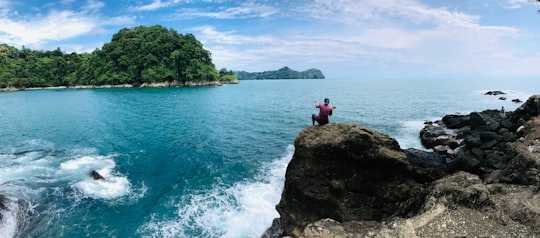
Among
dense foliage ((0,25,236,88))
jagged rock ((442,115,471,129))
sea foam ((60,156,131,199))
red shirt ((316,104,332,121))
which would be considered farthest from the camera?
dense foliage ((0,25,236,88))

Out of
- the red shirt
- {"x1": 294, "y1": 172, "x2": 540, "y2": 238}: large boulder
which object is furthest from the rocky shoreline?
the red shirt

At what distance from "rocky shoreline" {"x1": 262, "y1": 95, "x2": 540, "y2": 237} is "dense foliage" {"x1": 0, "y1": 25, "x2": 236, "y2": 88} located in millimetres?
131422

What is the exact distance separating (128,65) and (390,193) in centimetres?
14738

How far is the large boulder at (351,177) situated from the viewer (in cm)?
1130

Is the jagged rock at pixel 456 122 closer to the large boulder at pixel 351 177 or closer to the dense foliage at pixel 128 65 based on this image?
the large boulder at pixel 351 177

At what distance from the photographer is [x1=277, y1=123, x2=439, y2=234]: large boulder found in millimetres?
11305

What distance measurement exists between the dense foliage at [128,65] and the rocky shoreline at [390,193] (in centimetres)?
13142

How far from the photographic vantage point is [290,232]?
1220cm

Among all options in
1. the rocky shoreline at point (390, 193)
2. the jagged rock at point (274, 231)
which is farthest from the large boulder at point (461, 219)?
the jagged rock at point (274, 231)

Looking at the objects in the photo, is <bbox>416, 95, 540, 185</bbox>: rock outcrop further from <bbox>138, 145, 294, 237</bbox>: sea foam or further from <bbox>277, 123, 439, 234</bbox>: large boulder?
<bbox>138, 145, 294, 237</bbox>: sea foam

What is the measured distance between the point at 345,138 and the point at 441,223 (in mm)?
4984

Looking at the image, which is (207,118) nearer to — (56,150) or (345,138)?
(56,150)

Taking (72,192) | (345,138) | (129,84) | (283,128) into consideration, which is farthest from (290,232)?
(129,84)

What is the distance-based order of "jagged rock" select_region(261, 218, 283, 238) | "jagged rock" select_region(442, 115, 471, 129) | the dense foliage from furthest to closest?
the dense foliage
"jagged rock" select_region(442, 115, 471, 129)
"jagged rock" select_region(261, 218, 283, 238)
